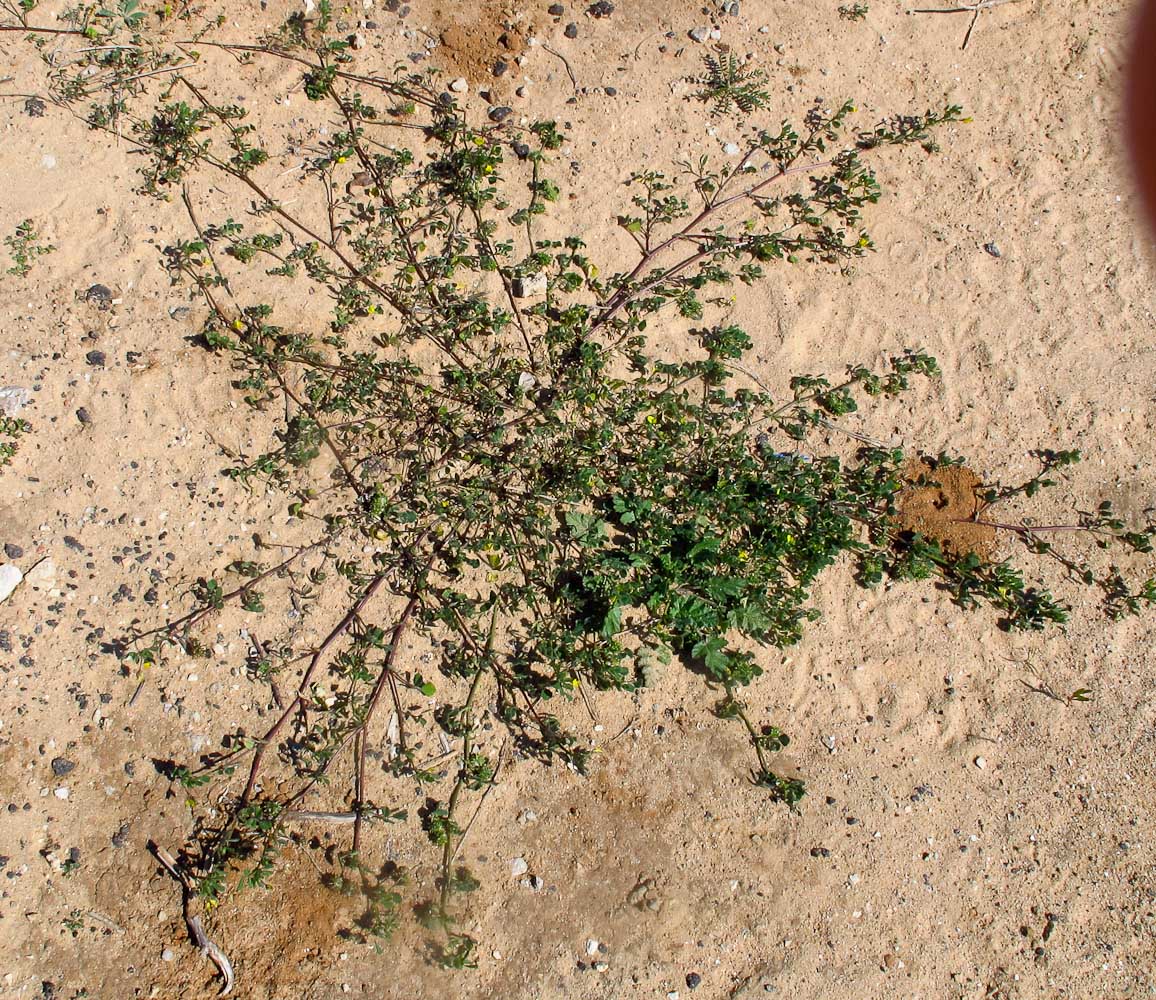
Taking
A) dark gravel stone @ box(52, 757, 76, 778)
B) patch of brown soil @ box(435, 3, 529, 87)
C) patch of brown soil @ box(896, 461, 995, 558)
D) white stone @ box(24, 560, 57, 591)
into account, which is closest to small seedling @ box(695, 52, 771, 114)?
patch of brown soil @ box(435, 3, 529, 87)

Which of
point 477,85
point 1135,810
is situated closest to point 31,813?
point 477,85

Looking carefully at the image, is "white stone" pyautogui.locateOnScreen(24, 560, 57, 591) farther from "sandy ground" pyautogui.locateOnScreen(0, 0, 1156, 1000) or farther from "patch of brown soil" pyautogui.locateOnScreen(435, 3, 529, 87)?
"patch of brown soil" pyautogui.locateOnScreen(435, 3, 529, 87)

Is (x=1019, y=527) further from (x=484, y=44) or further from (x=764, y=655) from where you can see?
(x=484, y=44)

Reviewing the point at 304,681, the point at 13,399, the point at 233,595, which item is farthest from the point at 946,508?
the point at 13,399

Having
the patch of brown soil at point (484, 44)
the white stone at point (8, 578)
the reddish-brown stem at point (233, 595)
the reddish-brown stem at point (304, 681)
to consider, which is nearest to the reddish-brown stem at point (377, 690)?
the reddish-brown stem at point (304, 681)

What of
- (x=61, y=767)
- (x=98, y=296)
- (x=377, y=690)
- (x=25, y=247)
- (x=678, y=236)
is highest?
(x=25, y=247)

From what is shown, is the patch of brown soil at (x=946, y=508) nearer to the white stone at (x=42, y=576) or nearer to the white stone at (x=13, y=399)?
the white stone at (x=42, y=576)
